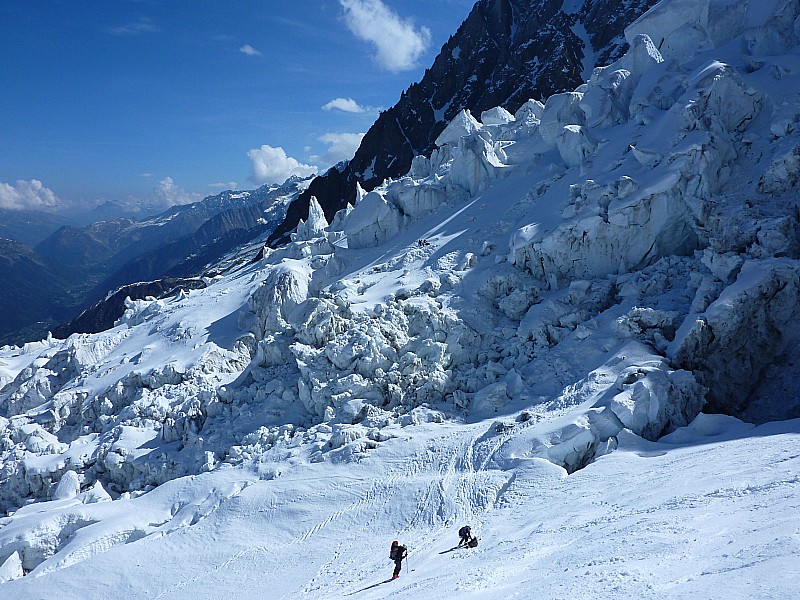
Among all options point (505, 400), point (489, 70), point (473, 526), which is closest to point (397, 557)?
point (473, 526)

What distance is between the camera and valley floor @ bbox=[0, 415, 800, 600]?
7555mm

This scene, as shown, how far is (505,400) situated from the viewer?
18.2 m

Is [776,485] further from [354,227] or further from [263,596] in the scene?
[354,227]

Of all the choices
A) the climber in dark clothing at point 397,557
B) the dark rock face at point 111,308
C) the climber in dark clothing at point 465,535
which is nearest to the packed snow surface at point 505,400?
the climber in dark clothing at point 397,557

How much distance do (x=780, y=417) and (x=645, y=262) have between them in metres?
8.74

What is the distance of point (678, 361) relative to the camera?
1630 cm

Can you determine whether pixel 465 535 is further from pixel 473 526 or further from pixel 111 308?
pixel 111 308

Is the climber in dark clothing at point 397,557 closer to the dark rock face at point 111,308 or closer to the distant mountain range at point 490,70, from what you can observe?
the distant mountain range at point 490,70

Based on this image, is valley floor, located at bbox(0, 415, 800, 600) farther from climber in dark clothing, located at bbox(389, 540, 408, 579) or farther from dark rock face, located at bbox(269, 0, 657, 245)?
dark rock face, located at bbox(269, 0, 657, 245)

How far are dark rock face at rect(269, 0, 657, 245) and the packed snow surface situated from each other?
72.2 m

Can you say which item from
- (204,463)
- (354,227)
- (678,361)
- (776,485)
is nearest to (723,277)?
(678,361)

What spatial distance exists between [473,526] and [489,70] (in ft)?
381

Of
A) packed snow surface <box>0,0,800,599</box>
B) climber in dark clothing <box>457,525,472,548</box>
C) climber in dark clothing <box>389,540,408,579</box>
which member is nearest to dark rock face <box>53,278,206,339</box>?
packed snow surface <box>0,0,800,599</box>

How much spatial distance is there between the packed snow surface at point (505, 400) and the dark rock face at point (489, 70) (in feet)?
237
